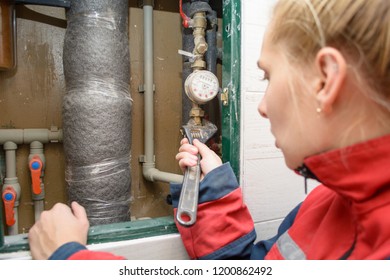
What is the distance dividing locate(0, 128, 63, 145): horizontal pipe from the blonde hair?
1.09 metres

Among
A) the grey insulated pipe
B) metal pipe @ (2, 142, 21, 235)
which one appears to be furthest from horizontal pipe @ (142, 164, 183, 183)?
metal pipe @ (2, 142, 21, 235)

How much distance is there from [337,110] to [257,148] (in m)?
0.42

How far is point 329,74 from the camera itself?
1.19 feet

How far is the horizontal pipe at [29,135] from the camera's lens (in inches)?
44.9

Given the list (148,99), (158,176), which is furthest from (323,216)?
(148,99)

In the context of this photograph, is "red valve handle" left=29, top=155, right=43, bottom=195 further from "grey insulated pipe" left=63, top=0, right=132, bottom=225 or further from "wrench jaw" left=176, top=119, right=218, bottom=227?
"wrench jaw" left=176, top=119, right=218, bottom=227

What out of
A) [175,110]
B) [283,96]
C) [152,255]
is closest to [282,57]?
[283,96]

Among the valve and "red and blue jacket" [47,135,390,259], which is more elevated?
"red and blue jacket" [47,135,390,259]

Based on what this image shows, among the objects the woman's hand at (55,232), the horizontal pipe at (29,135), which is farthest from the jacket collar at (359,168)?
the horizontal pipe at (29,135)

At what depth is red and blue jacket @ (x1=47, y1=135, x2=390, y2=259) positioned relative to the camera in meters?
0.38

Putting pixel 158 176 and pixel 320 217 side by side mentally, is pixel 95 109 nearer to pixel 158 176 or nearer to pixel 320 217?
pixel 158 176

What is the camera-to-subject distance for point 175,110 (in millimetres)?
1433
